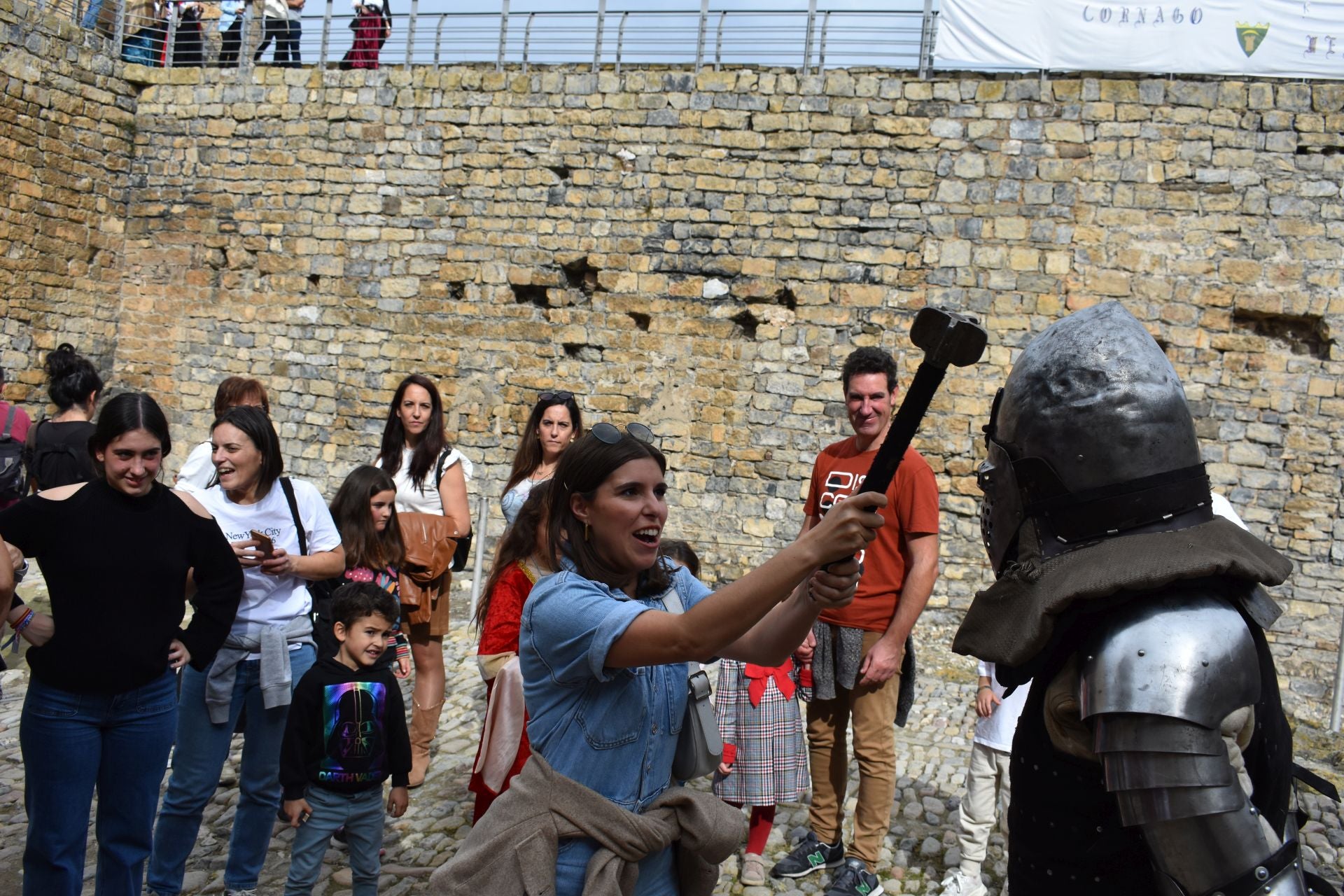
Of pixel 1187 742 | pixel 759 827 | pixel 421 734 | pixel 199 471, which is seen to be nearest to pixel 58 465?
pixel 199 471

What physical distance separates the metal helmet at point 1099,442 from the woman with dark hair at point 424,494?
3244mm

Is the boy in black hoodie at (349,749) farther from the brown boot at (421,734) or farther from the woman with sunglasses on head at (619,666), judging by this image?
the woman with sunglasses on head at (619,666)

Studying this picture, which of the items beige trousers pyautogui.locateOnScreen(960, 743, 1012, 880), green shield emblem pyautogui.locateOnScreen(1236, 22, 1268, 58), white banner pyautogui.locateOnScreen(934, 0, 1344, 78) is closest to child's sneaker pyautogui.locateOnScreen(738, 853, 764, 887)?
beige trousers pyautogui.locateOnScreen(960, 743, 1012, 880)

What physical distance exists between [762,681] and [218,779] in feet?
6.45

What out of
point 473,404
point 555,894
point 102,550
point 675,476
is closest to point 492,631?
point 102,550

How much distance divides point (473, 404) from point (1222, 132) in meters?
6.39

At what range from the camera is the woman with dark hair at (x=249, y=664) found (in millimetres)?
3449

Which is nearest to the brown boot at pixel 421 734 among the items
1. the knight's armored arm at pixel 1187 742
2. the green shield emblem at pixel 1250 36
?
the knight's armored arm at pixel 1187 742

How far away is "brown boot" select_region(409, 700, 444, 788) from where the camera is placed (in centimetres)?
466

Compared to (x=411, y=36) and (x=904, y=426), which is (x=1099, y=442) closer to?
(x=904, y=426)

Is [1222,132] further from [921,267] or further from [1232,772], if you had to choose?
[1232,772]

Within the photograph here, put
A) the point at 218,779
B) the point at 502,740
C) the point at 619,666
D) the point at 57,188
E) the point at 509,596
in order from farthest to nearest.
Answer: the point at 57,188 → the point at 218,779 → the point at 509,596 → the point at 502,740 → the point at 619,666

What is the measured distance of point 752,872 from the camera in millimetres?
3908

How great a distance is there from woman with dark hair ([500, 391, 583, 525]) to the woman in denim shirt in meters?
2.25
